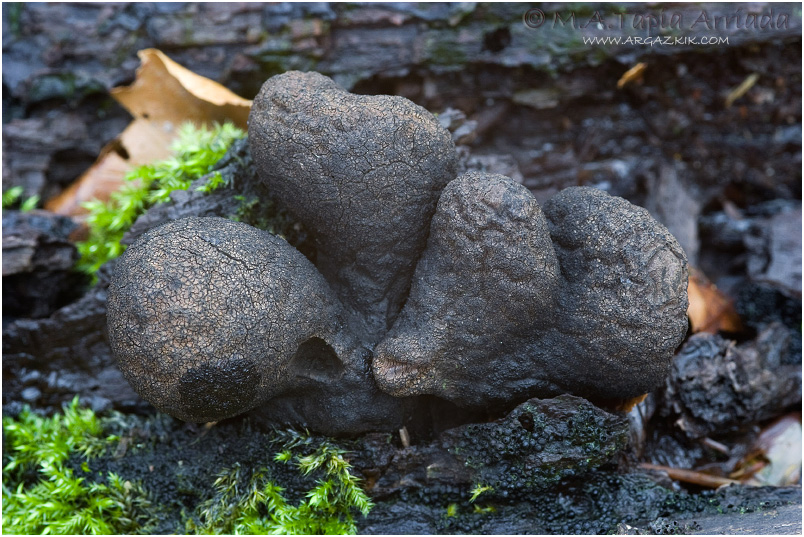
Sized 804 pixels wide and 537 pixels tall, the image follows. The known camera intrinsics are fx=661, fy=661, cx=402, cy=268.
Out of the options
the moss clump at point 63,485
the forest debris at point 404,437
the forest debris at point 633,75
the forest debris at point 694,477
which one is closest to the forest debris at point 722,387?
the forest debris at point 694,477

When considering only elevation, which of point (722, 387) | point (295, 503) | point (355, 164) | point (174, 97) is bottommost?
point (295, 503)

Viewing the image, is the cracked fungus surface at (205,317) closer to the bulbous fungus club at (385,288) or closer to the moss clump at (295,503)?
the bulbous fungus club at (385,288)

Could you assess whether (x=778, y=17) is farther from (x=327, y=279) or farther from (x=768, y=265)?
(x=327, y=279)

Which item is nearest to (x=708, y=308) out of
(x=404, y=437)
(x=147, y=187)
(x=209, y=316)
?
(x=404, y=437)

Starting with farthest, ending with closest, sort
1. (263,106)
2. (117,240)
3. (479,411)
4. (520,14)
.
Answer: (520,14) → (117,240) → (479,411) → (263,106)

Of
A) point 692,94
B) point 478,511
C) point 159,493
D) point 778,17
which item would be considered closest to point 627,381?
point 478,511

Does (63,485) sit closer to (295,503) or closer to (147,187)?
(295,503)
